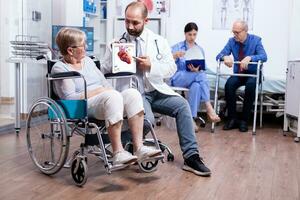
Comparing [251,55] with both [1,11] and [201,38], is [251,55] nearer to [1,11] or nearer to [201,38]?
[201,38]

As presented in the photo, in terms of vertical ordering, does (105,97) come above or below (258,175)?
above

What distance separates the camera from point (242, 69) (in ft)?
14.4

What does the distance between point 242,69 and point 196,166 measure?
1.97m

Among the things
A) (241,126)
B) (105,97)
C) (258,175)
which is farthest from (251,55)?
(105,97)

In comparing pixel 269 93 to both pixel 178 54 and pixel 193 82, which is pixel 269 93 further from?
pixel 178 54

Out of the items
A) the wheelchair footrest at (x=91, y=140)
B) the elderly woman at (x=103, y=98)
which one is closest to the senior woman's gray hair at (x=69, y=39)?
the elderly woman at (x=103, y=98)

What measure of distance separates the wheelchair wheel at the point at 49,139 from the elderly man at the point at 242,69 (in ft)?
6.92

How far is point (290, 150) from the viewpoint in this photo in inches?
137

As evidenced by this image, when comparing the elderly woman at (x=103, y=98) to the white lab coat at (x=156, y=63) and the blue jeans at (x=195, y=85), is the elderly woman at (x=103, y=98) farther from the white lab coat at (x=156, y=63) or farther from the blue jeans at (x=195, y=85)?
the blue jeans at (x=195, y=85)

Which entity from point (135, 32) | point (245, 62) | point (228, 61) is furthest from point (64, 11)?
point (135, 32)

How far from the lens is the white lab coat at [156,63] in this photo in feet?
8.79

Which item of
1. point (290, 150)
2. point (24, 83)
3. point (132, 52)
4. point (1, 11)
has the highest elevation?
point (1, 11)

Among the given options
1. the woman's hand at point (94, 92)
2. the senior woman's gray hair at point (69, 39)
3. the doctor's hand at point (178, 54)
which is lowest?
the woman's hand at point (94, 92)

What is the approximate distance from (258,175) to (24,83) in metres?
2.59
